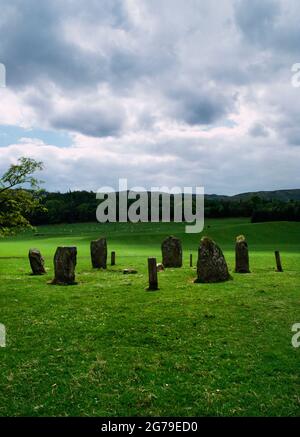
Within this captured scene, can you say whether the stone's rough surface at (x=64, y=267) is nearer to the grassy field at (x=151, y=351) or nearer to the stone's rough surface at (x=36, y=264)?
the grassy field at (x=151, y=351)

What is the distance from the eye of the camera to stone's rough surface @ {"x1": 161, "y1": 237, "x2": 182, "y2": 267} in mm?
30427

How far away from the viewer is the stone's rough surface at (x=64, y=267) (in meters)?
21.8

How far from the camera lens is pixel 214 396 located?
8.65 meters

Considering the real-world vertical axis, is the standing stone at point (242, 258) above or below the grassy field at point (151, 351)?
above

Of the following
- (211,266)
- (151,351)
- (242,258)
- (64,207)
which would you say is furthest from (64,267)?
(64,207)

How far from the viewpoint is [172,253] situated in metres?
30.5

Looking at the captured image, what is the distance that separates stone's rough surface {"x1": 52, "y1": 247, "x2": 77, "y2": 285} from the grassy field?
1.85m

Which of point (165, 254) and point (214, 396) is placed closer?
point (214, 396)

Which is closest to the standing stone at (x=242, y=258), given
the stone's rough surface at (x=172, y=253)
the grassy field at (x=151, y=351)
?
the grassy field at (x=151, y=351)

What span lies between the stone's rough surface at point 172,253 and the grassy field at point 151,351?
10.3 metres

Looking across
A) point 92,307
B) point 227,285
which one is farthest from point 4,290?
point 227,285

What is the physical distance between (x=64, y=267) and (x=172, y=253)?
10.8 metres

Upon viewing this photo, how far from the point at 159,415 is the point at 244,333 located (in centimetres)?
537

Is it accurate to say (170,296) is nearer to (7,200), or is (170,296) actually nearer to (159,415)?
(159,415)
